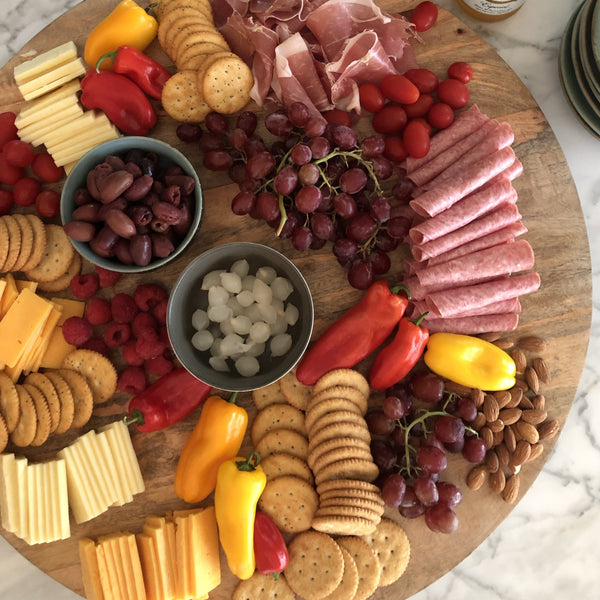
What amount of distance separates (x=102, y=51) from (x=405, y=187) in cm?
85

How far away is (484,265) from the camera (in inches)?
55.9

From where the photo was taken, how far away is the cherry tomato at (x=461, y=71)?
1.48 m

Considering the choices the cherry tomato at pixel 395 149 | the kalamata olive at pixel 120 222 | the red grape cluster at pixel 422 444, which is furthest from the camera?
the cherry tomato at pixel 395 149

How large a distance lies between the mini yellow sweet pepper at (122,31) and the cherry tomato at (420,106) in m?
0.68

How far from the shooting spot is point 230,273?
4.68 feet

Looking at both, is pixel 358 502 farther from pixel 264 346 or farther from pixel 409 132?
pixel 409 132

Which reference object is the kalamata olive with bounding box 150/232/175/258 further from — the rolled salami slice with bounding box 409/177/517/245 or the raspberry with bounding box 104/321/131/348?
the rolled salami slice with bounding box 409/177/517/245

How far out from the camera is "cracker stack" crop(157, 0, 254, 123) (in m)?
1.44

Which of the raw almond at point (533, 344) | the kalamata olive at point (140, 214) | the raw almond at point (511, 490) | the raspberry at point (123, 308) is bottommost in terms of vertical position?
the raw almond at point (511, 490)

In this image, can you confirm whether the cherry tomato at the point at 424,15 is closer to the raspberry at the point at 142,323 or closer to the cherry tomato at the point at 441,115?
the cherry tomato at the point at 441,115

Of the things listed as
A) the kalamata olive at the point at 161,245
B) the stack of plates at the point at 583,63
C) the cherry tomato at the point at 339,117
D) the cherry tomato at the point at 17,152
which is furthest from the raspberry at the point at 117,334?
the stack of plates at the point at 583,63

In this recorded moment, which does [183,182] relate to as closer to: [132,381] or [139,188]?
[139,188]

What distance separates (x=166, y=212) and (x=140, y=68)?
44 centimetres

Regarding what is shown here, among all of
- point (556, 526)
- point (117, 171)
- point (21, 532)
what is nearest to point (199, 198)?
point (117, 171)
